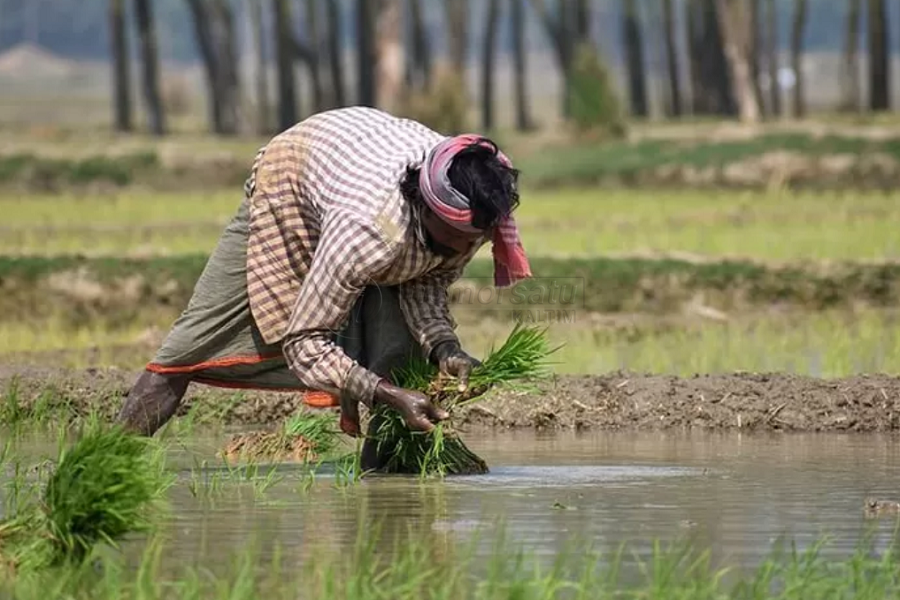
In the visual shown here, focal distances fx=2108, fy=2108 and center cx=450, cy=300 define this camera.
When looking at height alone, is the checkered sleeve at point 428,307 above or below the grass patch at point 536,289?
above

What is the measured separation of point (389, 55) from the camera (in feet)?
100

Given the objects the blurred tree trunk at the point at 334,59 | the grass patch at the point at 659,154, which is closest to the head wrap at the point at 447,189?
the grass patch at the point at 659,154

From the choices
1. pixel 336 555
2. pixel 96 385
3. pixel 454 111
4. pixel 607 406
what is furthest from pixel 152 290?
pixel 454 111

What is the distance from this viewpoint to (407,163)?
609cm

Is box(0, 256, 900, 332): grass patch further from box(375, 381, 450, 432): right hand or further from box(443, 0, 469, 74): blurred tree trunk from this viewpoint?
box(443, 0, 469, 74): blurred tree trunk

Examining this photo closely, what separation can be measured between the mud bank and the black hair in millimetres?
2599

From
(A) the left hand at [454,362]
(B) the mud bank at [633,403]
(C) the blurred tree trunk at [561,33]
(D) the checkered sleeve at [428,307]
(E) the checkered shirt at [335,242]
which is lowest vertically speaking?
(C) the blurred tree trunk at [561,33]

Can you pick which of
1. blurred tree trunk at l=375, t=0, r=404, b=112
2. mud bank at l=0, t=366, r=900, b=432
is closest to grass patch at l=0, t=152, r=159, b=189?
blurred tree trunk at l=375, t=0, r=404, b=112

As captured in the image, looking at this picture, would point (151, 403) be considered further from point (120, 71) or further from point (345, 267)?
point (120, 71)

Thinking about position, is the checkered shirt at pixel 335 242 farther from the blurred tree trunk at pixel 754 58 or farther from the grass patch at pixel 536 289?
the blurred tree trunk at pixel 754 58

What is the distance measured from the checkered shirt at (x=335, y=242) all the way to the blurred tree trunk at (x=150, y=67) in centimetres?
3147

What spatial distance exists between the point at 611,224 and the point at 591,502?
11.7 m

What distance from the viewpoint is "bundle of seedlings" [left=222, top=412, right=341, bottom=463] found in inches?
290

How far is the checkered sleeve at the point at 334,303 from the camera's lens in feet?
19.6
